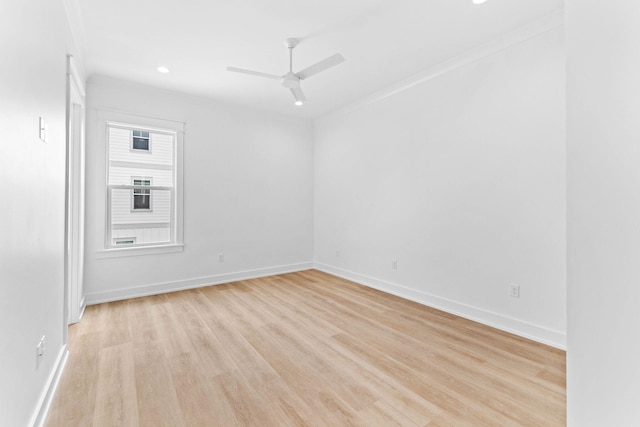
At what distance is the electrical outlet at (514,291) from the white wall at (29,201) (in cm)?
351

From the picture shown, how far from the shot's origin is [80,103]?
312 centimetres

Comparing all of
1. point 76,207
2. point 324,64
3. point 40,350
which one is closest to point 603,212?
point 324,64

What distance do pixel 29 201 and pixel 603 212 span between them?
2.37 metres

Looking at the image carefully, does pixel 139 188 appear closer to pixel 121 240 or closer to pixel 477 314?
pixel 121 240

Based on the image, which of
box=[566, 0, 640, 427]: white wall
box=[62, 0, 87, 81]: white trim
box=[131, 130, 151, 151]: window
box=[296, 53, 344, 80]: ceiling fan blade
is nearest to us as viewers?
box=[566, 0, 640, 427]: white wall

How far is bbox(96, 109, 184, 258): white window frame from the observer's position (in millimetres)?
3686

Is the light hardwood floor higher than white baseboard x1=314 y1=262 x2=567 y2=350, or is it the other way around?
white baseboard x1=314 y1=262 x2=567 y2=350

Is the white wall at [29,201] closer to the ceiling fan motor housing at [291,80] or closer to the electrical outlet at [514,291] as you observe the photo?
the ceiling fan motor housing at [291,80]

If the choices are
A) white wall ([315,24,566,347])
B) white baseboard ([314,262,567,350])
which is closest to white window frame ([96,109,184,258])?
white wall ([315,24,566,347])

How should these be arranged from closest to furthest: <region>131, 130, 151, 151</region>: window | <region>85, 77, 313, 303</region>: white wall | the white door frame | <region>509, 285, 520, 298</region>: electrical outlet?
<region>509, 285, 520, 298</region>: electrical outlet, the white door frame, <region>85, 77, 313, 303</region>: white wall, <region>131, 130, 151, 151</region>: window

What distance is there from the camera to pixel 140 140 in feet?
13.2

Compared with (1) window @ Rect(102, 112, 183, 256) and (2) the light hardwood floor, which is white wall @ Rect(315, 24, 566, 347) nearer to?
(2) the light hardwood floor

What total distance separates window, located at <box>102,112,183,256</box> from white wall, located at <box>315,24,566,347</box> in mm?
2717

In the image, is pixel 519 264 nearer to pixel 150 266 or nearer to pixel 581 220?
pixel 581 220
